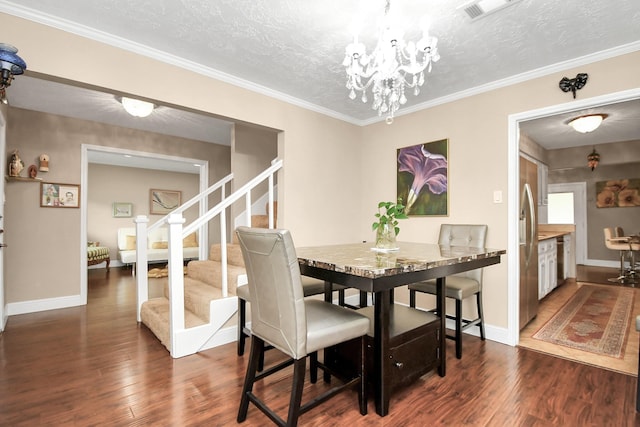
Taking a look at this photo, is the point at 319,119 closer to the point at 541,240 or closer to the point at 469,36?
the point at 469,36

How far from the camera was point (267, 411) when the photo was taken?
151 cm

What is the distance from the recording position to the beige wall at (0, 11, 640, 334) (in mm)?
2205

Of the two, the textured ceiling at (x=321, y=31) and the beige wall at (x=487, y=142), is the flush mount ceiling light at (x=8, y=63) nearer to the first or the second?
the textured ceiling at (x=321, y=31)

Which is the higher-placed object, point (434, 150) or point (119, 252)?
point (434, 150)

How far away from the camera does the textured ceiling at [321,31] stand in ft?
6.20

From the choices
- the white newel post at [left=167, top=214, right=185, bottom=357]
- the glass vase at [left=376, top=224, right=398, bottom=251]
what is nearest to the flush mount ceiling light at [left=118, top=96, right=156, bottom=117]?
the white newel post at [left=167, top=214, right=185, bottom=357]

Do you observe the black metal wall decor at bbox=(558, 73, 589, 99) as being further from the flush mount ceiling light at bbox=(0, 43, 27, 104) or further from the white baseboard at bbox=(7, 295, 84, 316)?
the white baseboard at bbox=(7, 295, 84, 316)

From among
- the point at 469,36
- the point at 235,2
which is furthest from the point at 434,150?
the point at 235,2

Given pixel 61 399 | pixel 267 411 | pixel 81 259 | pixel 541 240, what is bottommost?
pixel 61 399

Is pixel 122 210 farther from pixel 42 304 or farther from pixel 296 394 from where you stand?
pixel 296 394

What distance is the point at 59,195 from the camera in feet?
12.7

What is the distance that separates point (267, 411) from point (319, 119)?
3.00 m

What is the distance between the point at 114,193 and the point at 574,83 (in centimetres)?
851

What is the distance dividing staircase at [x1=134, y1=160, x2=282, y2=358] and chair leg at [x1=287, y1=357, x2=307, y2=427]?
1394 millimetres
